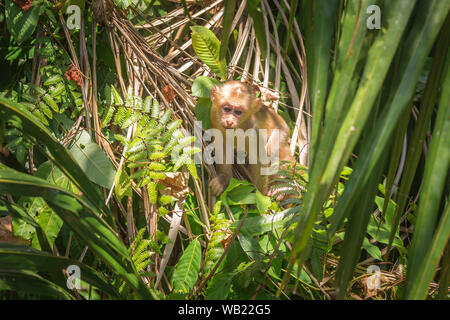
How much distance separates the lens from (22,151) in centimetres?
246

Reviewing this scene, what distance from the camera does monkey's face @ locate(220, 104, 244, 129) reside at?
10.4ft

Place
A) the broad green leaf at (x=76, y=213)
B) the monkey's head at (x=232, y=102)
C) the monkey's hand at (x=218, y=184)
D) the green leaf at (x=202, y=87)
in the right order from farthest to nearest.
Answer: the monkey's head at (x=232, y=102)
the green leaf at (x=202, y=87)
the monkey's hand at (x=218, y=184)
the broad green leaf at (x=76, y=213)

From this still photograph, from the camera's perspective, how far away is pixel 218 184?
115 inches

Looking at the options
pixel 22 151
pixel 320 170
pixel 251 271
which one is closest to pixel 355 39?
pixel 320 170

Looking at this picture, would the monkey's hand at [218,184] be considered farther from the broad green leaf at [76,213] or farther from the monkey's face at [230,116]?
the broad green leaf at [76,213]

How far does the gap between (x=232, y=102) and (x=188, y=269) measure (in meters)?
1.34

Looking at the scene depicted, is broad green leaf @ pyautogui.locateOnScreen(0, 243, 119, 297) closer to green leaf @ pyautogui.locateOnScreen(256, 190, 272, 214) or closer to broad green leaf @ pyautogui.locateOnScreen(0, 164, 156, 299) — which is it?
broad green leaf @ pyautogui.locateOnScreen(0, 164, 156, 299)

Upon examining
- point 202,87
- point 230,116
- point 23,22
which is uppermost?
point 23,22

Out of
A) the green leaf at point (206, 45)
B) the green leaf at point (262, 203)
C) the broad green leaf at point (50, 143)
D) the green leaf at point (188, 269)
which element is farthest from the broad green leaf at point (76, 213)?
the green leaf at point (206, 45)

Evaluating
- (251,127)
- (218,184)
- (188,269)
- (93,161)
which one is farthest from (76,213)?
(251,127)

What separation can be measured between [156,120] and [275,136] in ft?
2.95

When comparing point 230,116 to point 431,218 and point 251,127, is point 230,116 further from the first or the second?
point 431,218

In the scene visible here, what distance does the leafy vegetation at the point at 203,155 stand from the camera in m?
0.95
